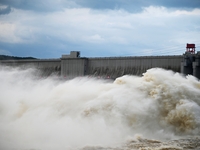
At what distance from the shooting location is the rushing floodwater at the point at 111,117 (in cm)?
1850

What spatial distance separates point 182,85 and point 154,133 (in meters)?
5.12

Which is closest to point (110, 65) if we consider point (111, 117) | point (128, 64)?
point (128, 64)

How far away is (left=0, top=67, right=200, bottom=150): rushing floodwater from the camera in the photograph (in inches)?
728

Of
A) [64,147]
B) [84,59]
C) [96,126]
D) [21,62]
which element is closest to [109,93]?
[96,126]

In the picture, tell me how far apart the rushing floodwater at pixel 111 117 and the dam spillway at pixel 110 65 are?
9654 millimetres

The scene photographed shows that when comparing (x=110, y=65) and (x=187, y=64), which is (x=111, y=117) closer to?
(x=187, y=64)

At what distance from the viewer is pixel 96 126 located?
20422 millimetres

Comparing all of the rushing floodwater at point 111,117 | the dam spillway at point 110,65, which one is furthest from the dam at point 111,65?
the rushing floodwater at point 111,117

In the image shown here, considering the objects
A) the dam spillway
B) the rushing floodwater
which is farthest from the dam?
the rushing floodwater

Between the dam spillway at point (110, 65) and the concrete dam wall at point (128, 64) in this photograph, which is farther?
the concrete dam wall at point (128, 64)

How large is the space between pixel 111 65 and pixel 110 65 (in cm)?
18

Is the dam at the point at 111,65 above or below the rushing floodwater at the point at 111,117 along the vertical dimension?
above

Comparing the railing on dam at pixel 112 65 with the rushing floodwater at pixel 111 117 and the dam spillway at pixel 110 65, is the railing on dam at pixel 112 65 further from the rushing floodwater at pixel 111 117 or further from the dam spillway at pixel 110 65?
the rushing floodwater at pixel 111 117

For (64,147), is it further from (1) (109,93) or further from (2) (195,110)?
(2) (195,110)
